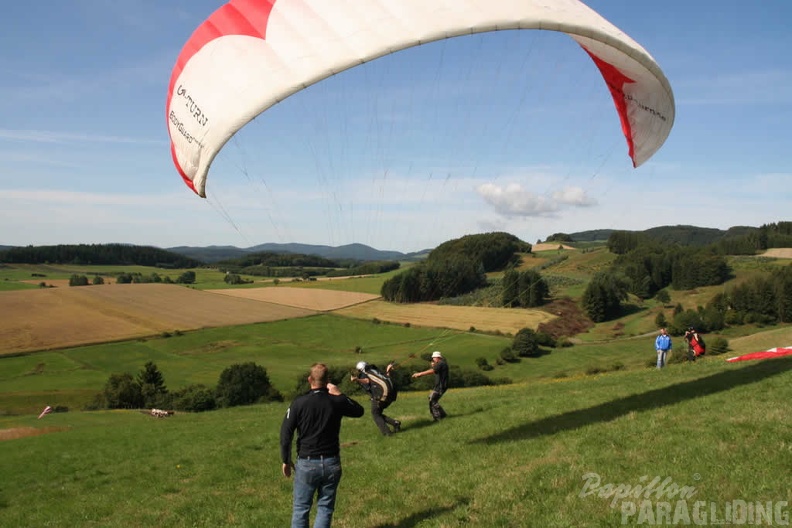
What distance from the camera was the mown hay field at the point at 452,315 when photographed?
54812mm

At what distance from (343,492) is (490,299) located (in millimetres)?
59340

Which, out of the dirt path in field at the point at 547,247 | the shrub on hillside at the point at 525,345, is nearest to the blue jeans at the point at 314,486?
the shrub on hillside at the point at 525,345

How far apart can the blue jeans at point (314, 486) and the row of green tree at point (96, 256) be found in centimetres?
13890

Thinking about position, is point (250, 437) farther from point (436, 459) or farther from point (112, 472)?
point (436, 459)

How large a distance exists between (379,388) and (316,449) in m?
5.19

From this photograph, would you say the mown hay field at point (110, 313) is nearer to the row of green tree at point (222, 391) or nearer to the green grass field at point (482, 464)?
the row of green tree at point (222, 391)

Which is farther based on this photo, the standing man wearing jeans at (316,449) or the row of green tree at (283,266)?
the row of green tree at (283,266)

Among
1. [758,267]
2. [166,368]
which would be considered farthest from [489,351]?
[758,267]

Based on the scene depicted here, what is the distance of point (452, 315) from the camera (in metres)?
53.9

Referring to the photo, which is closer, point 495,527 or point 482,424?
point 495,527

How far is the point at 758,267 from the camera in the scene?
92438 mm

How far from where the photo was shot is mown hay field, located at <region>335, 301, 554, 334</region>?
54812 mm

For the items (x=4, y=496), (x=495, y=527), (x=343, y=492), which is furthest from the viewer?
(x=4, y=496)

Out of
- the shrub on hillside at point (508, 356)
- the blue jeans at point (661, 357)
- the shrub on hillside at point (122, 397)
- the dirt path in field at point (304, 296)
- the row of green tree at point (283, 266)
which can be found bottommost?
the shrub on hillside at point (122, 397)
